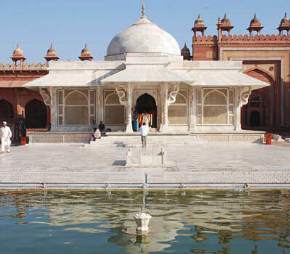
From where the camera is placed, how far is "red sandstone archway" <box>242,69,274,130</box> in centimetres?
3038

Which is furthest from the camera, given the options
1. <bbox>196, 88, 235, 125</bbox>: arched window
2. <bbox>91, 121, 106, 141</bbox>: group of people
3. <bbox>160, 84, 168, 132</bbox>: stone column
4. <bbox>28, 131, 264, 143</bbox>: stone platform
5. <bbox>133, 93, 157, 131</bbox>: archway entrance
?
<bbox>133, 93, 157, 131</bbox>: archway entrance

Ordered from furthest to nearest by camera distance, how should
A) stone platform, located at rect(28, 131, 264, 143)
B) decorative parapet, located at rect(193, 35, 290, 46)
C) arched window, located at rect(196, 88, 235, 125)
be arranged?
decorative parapet, located at rect(193, 35, 290, 46) → arched window, located at rect(196, 88, 235, 125) → stone platform, located at rect(28, 131, 264, 143)

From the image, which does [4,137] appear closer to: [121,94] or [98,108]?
[121,94]

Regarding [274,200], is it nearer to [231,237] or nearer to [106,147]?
[231,237]

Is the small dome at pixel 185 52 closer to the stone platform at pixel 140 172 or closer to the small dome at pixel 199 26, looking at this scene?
the small dome at pixel 199 26

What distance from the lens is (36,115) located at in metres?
32.3

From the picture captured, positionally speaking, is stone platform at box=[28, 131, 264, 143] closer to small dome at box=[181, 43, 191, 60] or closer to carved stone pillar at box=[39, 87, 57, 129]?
carved stone pillar at box=[39, 87, 57, 129]

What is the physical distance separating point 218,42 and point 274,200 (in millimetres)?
23506

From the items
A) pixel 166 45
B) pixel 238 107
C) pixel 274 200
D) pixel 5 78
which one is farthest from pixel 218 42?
pixel 274 200

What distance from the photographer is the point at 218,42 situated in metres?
30.2

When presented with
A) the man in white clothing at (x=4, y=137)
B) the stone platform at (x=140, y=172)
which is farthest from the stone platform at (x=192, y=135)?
the stone platform at (x=140, y=172)

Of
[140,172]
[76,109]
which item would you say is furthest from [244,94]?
[140,172]

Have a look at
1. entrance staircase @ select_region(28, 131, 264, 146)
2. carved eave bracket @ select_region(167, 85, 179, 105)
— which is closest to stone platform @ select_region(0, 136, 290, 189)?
entrance staircase @ select_region(28, 131, 264, 146)

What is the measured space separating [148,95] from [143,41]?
11.7 ft
